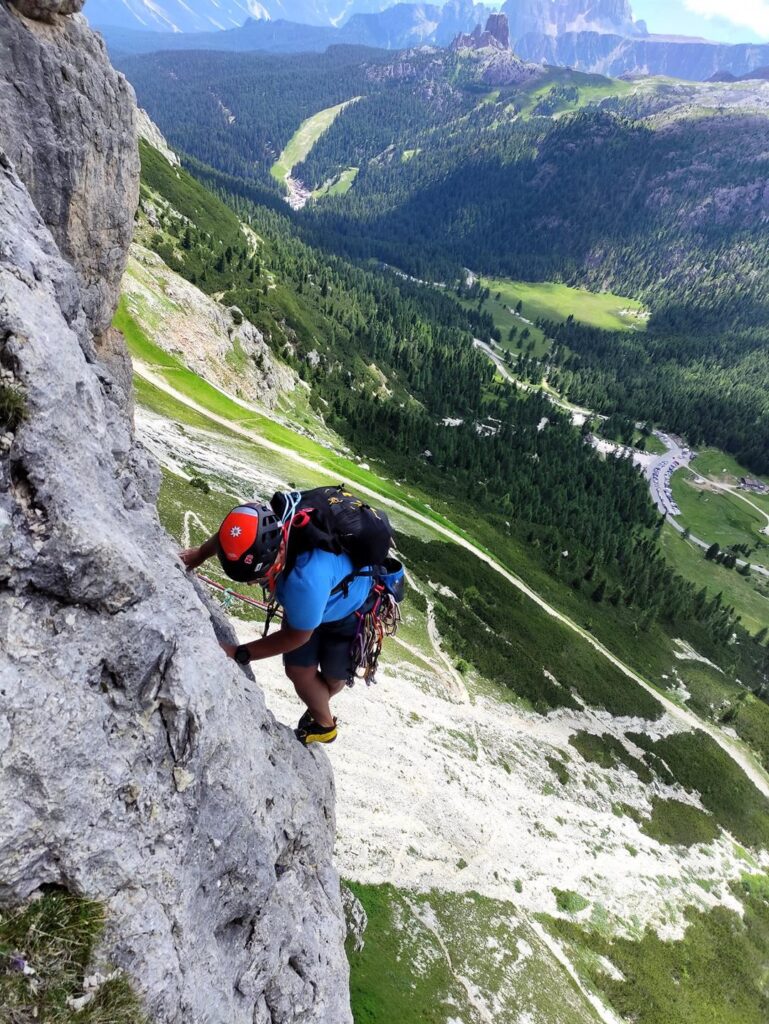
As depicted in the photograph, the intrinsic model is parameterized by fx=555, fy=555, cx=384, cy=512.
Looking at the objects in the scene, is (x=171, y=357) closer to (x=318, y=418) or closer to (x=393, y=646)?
(x=318, y=418)

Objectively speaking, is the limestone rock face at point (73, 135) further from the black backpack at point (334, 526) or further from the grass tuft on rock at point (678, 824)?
the grass tuft on rock at point (678, 824)

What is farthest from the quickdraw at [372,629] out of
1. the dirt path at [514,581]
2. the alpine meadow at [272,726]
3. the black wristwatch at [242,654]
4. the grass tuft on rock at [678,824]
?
the dirt path at [514,581]

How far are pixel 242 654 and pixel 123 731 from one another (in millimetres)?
3035

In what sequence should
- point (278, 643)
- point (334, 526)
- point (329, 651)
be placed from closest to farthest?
1. point (334, 526)
2. point (278, 643)
3. point (329, 651)

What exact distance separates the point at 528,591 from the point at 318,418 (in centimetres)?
6126

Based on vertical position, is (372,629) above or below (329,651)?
above

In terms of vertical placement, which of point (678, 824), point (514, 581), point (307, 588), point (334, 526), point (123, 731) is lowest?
point (678, 824)

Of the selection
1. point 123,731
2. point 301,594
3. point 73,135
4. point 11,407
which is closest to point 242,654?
point 301,594

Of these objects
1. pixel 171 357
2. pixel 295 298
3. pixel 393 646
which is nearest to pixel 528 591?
pixel 393 646

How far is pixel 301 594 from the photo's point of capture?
948cm

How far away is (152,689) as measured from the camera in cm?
866

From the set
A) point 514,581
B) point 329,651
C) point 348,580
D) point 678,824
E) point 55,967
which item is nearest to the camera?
point 55,967

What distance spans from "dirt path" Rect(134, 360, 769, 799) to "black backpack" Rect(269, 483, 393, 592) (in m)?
61.6

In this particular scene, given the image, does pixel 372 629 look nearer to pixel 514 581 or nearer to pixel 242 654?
pixel 242 654
